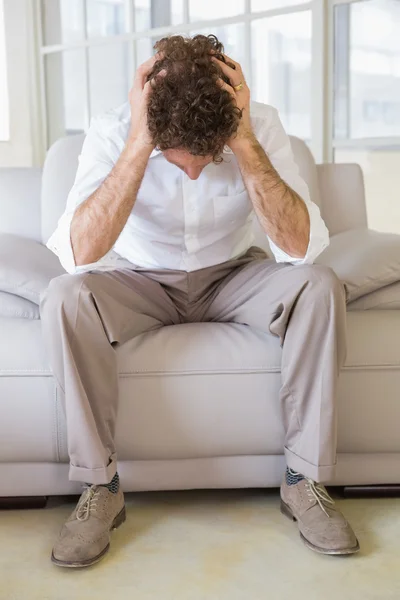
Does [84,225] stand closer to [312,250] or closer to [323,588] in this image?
[312,250]

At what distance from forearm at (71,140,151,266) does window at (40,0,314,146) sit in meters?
1.43

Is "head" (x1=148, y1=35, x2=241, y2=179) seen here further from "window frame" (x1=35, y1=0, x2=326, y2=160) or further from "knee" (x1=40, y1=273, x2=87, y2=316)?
"window frame" (x1=35, y1=0, x2=326, y2=160)

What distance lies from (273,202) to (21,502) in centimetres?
82

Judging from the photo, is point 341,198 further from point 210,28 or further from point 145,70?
point 210,28

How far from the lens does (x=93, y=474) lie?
4.42 feet

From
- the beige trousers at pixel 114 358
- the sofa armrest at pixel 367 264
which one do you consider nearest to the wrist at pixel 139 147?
the beige trousers at pixel 114 358

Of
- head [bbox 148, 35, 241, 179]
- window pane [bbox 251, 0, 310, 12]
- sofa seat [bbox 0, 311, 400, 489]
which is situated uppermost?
window pane [bbox 251, 0, 310, 12]

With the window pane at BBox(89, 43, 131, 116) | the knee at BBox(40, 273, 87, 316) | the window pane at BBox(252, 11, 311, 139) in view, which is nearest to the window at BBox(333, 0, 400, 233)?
the window pane at BBox(252, 11, 311, 139)

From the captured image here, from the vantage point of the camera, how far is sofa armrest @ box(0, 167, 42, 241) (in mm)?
2018

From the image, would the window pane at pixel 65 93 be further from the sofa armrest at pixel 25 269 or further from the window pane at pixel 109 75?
the sofa armrest at pixel 25 269

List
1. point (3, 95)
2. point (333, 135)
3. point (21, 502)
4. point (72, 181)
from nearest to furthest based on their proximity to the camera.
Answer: point (21, 502) < point (72, 181) < point (333, 135) < point (3, 95)

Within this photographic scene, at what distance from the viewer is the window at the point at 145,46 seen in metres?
2.71

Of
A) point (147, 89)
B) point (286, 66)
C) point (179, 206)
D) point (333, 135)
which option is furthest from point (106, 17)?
point (147, 89)

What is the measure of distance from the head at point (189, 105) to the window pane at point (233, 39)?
1513 mm
